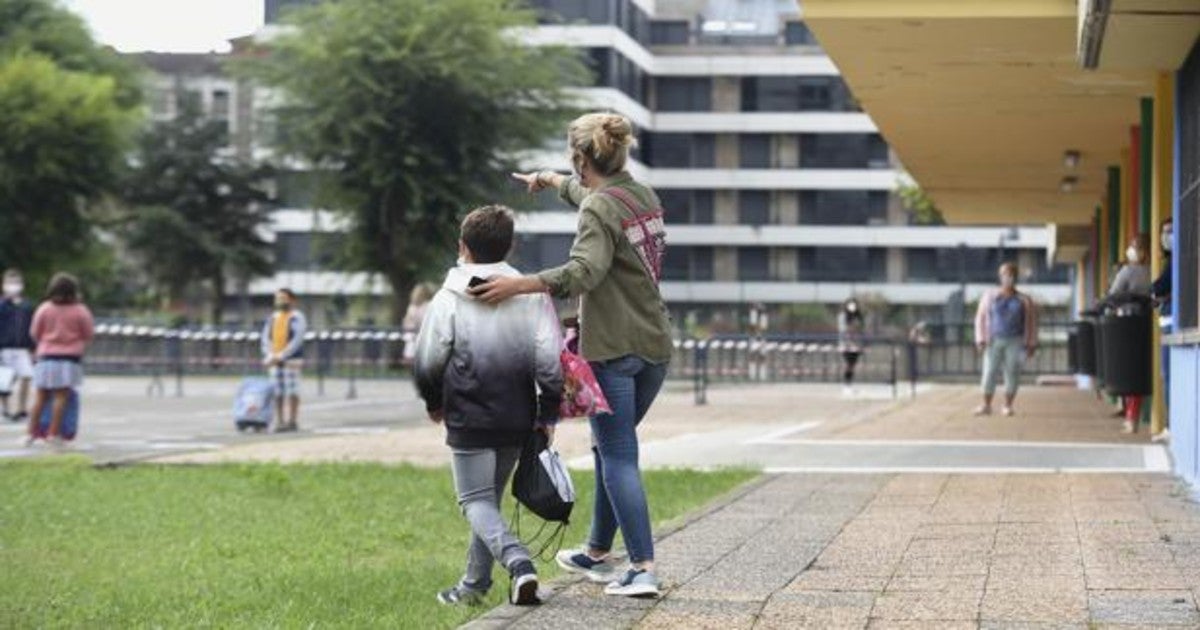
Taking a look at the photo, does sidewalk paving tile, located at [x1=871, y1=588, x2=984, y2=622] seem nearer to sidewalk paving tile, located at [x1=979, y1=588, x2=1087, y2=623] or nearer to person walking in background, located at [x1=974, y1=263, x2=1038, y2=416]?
sidewalk paving tile, located at [x1=979, y1=588, x2=1087, y2=623]

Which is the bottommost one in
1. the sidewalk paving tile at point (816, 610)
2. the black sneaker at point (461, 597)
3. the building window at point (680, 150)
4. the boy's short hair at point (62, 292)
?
the black sneaker at point (461, 597)

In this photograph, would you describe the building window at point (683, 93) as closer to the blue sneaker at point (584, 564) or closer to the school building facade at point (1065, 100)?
the school building facade at point (1065, 100)

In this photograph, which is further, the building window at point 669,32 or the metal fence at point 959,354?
the building window at point 669,32

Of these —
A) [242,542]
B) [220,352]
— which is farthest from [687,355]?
[242,542]

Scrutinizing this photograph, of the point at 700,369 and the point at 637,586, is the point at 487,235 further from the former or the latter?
the point at 700,369

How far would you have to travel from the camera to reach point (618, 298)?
8180mm

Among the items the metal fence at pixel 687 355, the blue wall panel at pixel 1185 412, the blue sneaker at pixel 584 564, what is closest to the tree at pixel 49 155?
the metal fence at pixel 687 355

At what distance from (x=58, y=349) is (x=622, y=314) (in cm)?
1360

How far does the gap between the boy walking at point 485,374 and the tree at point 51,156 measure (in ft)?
159

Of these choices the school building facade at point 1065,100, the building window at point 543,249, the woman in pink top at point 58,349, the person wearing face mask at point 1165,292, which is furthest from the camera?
the building window at point 543,249

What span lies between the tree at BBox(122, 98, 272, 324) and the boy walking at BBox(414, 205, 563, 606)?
7023cm

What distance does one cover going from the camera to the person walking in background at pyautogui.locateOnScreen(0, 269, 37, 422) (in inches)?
977

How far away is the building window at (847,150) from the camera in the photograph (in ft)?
302

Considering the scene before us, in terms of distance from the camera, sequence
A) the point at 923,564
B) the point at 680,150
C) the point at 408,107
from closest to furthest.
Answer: the point at 923,564 → the point at 408,107 → the point at 680,150
